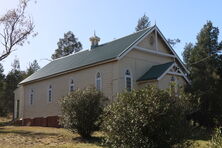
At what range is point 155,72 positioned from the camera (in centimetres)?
2492

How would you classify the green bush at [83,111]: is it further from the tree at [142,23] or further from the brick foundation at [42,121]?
the tree at [142,23]

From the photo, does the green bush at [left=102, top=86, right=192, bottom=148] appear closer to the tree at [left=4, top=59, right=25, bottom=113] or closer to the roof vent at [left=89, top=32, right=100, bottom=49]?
the roof vent at [left=89, top=32, right=100, bottom=49]

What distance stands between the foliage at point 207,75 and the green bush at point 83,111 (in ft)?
32.6

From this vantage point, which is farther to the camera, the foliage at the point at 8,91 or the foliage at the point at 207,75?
the foliage at the point at 8,91

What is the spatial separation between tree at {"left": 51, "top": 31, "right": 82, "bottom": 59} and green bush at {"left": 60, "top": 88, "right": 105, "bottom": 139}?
48.6 metres

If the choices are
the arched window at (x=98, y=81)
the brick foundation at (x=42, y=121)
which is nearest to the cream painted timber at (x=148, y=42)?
the arched window at (x=98, y=81)

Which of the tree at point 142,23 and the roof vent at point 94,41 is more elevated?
the tree at point 142,23

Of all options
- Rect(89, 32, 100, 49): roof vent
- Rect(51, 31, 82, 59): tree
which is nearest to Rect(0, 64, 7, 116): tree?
Rect(51, 31, 82, 59): tree

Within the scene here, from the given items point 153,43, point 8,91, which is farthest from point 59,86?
point 8,91

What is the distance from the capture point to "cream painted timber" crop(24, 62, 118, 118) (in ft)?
81.2

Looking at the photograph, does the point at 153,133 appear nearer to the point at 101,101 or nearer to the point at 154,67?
the point at 101,101

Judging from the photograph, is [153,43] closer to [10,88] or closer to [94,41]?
[94,41]

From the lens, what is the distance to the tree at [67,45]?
216ft

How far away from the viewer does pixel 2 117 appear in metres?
58.2
